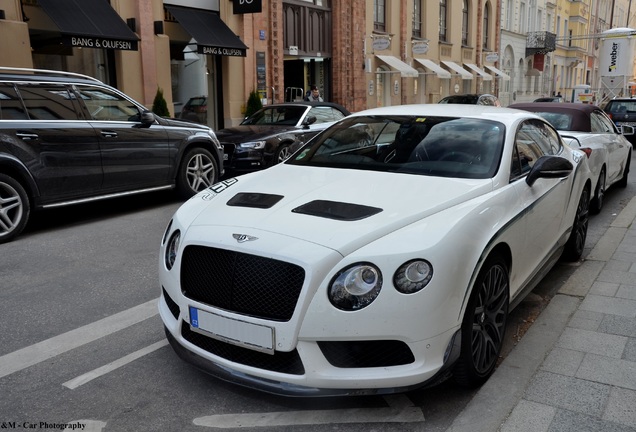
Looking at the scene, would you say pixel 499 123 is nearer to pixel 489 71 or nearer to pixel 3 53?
pixel 3 53

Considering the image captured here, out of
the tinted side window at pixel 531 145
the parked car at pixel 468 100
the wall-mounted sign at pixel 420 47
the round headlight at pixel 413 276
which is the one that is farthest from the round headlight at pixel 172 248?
the wall-mounted sign at pixel 420 47

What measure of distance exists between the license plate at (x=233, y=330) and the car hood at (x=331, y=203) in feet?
1.55

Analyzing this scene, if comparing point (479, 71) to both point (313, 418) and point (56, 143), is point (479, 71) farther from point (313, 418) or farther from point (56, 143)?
point (313, 418)

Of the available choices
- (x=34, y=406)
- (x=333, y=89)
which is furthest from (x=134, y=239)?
(x=333, y=89)

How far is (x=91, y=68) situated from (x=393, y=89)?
16.1m

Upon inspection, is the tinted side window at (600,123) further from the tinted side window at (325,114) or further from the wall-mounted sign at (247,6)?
the wall-mounted sign at (247,6)

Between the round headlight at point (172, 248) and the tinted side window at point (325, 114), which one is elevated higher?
the tinted side window at point (325, 114)

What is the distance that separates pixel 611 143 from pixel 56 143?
7.54 metres

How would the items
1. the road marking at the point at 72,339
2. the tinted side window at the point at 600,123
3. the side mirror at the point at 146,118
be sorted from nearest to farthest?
the road marking at the point at 72,339
the side mirror at the point at 146,118
the tinted side window at the point at 600,123

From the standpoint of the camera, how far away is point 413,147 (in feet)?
14.1

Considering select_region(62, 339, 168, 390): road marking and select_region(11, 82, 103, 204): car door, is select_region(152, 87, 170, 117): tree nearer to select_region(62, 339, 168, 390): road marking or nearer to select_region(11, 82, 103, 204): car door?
select_region(11, 82, 103, 204): car door

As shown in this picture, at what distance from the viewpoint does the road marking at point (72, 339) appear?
365 cm

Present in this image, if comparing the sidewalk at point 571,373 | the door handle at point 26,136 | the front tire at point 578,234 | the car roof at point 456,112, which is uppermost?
the car roof at point 456,112

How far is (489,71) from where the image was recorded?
37.8m
